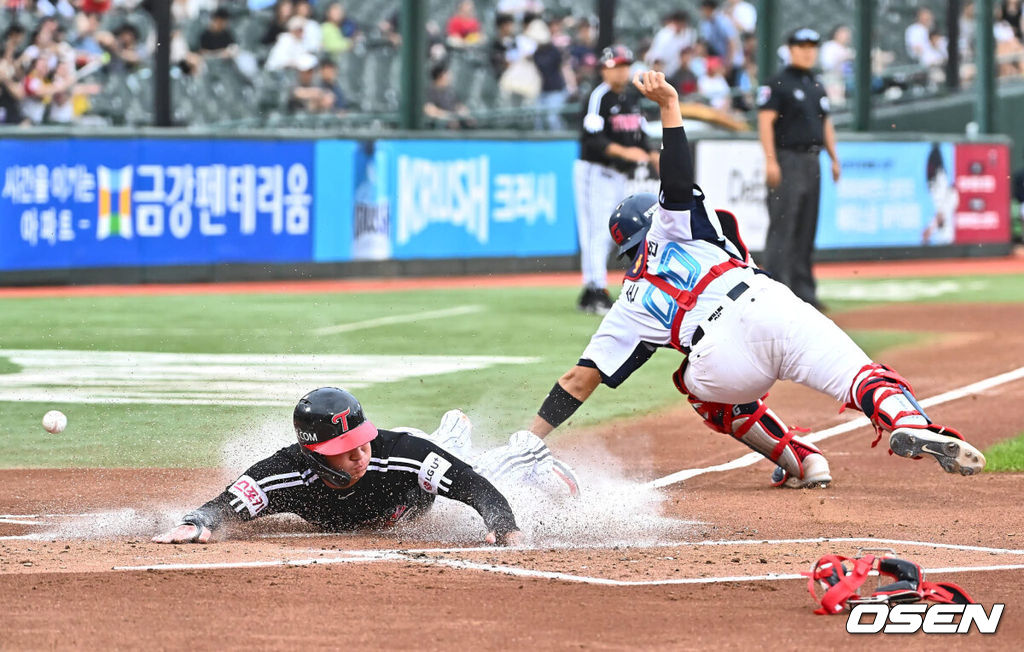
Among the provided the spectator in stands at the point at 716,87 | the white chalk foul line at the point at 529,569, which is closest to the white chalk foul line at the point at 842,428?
the white chalk foul line at the point at 529,569

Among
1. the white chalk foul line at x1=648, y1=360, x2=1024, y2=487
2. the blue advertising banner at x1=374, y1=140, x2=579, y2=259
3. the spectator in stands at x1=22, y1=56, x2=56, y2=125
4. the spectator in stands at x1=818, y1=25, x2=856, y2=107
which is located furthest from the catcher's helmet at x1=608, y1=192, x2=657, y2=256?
the spectator in stands at x1=818, y1=25, x2=856, y2=107

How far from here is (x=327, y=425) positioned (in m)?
6.25

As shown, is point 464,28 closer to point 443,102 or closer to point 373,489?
point 443,102

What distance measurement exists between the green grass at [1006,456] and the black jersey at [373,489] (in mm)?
3293

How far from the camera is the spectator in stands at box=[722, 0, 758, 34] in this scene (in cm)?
2664

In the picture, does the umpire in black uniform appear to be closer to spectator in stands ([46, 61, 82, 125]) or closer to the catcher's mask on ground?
spectator in stands ([46, 61, 82, 125])

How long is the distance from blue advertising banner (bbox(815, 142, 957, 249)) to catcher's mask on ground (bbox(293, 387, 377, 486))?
1621 cm

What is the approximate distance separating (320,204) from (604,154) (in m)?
4.66

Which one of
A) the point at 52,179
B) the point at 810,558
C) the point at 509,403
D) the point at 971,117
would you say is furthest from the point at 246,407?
the point at 971,117

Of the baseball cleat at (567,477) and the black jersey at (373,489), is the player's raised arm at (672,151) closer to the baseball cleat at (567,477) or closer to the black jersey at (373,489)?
the baseball cleat at (567,477)

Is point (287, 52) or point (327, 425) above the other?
point (287, 52)

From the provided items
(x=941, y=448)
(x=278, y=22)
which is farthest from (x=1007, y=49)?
(x=941, y=448)

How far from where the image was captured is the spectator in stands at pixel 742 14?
26.6m

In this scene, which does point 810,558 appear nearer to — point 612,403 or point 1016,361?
point 612,403
